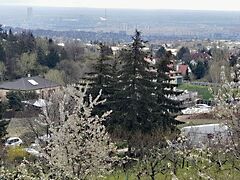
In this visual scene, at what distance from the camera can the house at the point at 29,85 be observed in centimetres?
3825

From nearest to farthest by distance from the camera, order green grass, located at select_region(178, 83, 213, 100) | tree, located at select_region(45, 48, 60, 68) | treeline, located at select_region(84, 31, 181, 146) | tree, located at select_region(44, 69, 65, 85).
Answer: treeline, located at select_region(84, 31, 181, 146) → tree, located at select_region(44, 69, 65, 85) → green grass, located at select_region(178, 83, 213, 100) → tree, located at select_region(45, 48, 60, 68)

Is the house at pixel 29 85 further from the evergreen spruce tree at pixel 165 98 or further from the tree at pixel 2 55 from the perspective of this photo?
the evergreen spruce tree at pixel 165 98

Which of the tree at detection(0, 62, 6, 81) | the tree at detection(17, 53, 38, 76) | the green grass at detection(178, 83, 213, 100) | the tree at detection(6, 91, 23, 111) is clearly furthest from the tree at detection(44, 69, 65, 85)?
the green grass at detection(178, 83, 213, 100)

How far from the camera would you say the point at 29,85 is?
3881 centimetres

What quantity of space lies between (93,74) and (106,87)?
0.73 metres

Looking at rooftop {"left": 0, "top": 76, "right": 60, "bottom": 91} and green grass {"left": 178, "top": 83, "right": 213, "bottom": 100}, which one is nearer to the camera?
rooftop {"left": 0, "top": 76, "right": 60, "bottom": 91}

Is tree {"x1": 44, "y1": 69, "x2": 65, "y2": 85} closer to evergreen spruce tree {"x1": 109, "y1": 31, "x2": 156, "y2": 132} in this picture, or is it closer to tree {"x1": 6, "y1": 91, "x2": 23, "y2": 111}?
tree {"x1": 6, "y1": 91, "x2": 23, "y2": 111}

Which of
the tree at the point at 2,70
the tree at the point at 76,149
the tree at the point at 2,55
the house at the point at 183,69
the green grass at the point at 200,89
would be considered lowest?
the green grass at the point at 200,89

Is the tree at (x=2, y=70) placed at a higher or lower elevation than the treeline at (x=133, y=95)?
lower

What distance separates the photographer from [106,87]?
1842 centimetres

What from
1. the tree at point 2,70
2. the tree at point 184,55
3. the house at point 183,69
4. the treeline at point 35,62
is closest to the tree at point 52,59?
the treeline at point 35,62

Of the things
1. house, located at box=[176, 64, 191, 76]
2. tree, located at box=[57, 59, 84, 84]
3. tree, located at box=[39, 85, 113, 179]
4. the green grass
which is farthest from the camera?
house, located at box=[176, 64, 191, 76]

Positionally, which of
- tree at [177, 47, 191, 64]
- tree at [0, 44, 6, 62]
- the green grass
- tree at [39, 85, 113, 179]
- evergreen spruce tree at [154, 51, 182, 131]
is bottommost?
tree at [177, 47, 191, 64]

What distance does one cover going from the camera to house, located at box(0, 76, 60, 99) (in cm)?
3825
